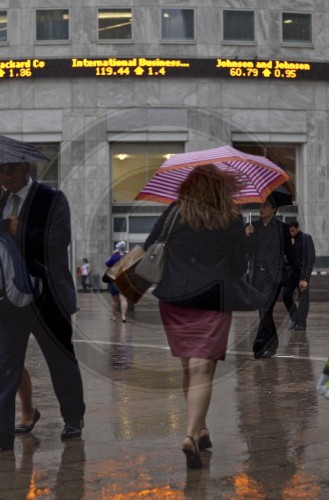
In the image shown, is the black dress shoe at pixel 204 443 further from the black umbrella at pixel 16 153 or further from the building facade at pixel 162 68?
the building facade at pixel 162 68

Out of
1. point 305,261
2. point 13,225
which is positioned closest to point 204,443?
point 13,225

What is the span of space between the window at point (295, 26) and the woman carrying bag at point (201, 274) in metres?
36.6

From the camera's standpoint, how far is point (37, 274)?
725 centimetres

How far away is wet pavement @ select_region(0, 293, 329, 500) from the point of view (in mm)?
5867

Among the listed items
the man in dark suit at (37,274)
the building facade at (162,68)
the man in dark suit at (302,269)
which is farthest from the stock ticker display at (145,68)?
the man in dark suit at (37,274)

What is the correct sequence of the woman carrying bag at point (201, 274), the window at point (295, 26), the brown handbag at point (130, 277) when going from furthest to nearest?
the window at point (295, 26) < the brown handbag at point (130, 277) < the woman carrying bag at point (201, 274)

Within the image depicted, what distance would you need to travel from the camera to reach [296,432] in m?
7.53

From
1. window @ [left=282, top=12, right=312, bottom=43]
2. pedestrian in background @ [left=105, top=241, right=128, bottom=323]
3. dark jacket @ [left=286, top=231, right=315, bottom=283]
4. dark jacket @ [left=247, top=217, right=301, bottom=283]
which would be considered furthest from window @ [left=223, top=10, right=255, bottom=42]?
dark jacket @ [left=247, top=217, right=301, bottom=283]

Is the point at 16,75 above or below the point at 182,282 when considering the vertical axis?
above

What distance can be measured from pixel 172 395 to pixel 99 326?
1067 centimetres

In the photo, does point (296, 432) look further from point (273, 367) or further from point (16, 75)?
point (16, 75)

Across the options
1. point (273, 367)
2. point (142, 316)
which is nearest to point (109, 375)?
point (273, 367)

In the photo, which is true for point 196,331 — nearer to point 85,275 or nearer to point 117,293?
point 117,293

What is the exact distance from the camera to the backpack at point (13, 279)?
7.11 metres
